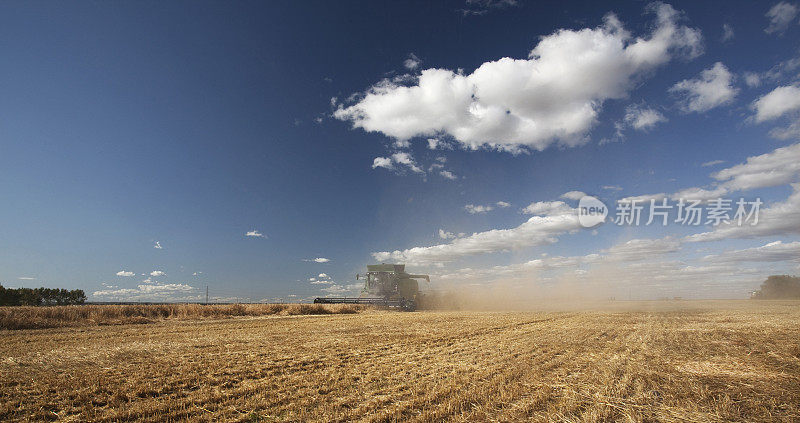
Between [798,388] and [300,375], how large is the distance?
32.9ft

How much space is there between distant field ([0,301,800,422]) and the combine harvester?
29.4m

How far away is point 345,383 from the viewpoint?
7035mm

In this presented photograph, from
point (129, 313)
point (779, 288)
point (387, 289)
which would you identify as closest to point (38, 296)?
point (129, 313)

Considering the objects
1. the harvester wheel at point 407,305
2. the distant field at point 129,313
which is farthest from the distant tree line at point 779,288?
the distant field at point 129,313

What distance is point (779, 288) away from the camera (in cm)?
10825

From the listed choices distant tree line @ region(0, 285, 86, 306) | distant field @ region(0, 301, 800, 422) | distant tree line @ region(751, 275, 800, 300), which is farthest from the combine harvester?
distant tree line @ region(751, 275, 800, 300)

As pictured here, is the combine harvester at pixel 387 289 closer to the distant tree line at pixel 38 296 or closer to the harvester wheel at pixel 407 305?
the harvester wheel at pixel 407 305

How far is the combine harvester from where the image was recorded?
41.2 metres

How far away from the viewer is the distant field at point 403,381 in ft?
18.0

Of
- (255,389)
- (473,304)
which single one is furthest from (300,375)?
(473,304)

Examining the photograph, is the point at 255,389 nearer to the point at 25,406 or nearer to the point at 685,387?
the point at 25,406

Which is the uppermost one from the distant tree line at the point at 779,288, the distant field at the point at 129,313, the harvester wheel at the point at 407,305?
the distant field at the point at 129,313

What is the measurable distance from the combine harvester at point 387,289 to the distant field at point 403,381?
29394 mm

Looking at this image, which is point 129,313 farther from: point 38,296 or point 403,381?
point 38,296
